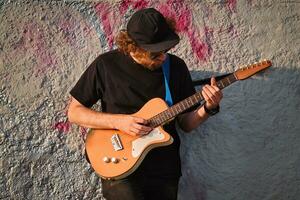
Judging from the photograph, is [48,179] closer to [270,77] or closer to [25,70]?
[25,70]

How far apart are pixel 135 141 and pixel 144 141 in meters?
0.06

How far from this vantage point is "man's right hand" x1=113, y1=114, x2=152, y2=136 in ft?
10.1

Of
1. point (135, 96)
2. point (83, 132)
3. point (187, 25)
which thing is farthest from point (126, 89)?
point (187, 25)

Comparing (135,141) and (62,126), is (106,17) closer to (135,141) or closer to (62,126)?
(62,126)

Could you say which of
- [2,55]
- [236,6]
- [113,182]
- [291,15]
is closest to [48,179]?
[113,182]

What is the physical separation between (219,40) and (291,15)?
62cm

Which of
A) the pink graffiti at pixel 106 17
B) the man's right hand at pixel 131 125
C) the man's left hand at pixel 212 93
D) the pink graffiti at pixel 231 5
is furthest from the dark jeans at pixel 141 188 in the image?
the pink graffiti at pixel 231 5

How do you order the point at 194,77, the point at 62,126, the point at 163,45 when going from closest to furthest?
the point at 163,45, the point at 62,126, the point at 194,77

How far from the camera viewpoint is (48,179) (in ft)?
11.7

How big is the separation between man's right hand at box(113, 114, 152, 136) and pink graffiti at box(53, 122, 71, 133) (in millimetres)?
564

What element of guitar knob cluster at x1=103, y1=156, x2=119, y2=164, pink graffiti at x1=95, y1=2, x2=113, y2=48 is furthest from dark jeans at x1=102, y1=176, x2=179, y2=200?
pink graffiti at x1=95, y1=2, x2=113, y2=48

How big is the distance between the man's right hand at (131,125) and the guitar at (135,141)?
0.04 metres

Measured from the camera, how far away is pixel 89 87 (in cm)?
321

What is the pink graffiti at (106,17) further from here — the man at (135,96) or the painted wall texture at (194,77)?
the man at (135,96)
